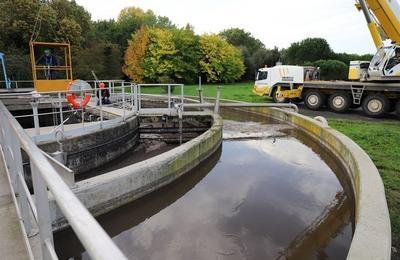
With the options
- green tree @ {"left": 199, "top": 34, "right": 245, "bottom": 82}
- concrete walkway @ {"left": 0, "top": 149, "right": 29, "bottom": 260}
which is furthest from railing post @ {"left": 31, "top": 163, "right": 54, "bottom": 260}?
green tree @ {"left": 199, "top": 34, "right": 245, "bottom": 82}

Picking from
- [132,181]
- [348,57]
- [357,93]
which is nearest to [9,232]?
[132,181]

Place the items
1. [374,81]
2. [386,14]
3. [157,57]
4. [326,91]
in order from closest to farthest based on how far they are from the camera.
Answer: [386,14]
[374,81]
[326,91]
[157,57]

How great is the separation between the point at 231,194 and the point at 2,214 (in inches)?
175

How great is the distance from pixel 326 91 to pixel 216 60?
23.2 meters

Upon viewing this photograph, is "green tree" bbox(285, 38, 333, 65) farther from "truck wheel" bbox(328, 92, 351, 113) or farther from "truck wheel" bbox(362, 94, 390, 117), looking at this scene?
"truck wheel" bbox(362, 94, 390, 117)

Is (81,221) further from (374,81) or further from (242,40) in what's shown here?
(242,40)

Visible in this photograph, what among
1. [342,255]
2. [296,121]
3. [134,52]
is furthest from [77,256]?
[134,52]

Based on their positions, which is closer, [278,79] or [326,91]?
[326,91]

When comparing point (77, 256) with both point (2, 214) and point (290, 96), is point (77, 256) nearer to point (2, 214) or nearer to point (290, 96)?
point (2, 214)

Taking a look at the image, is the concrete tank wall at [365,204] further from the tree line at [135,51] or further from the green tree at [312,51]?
the green tree at [312,51]

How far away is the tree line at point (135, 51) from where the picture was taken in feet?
96.0

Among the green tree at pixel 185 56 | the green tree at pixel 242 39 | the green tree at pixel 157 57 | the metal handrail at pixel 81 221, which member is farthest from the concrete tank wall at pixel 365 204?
the green tree at pixel 242 39

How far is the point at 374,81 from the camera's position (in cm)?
1481

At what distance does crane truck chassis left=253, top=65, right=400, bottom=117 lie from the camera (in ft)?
46.4
